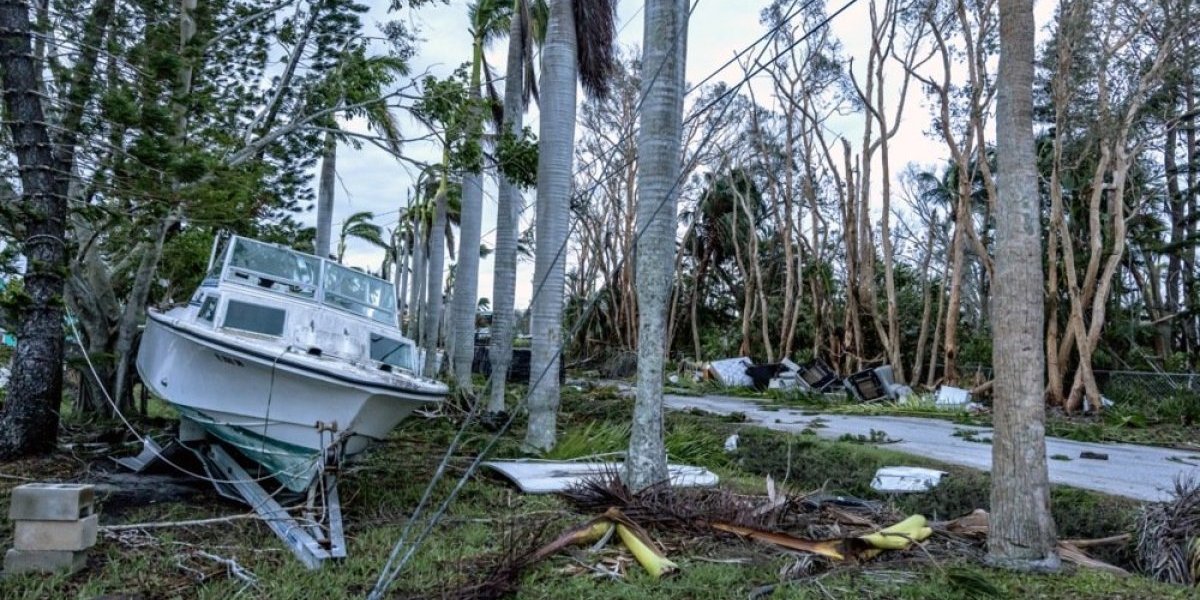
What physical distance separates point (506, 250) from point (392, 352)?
4313 mm

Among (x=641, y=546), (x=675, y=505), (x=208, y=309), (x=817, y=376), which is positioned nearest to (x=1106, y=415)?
(x=817, y=376)

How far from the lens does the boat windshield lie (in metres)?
9.35

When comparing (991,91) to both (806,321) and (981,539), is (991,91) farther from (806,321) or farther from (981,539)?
(981,539)

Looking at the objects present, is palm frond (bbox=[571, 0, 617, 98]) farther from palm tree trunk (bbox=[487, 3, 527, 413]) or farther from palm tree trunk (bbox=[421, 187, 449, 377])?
palm tree trunk (bbox=[421, 187, 449, 377])

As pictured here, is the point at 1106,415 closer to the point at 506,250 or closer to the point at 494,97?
the point at 506,250

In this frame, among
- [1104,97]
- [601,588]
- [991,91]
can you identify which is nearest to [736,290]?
[991,91]

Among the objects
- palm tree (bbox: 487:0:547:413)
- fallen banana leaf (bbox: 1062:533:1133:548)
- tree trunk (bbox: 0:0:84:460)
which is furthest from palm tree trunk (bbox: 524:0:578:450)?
fallen banana leaf (bbox: 1062:533:1133:548)

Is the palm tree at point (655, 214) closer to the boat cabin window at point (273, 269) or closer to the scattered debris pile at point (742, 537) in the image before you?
the scattered debris pile at point (742, 537)

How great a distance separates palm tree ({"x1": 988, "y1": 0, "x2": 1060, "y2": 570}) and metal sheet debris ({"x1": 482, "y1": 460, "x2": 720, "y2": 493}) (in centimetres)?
297

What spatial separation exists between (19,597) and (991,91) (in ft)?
69.2

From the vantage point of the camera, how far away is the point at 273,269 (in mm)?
9125

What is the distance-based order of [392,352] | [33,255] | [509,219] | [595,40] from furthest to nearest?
[509,219] → [595,40] → [392,352] → [33,255]

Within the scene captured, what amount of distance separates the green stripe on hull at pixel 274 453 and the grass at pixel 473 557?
0.46 meters

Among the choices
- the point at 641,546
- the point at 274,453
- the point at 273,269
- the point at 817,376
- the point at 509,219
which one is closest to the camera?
the point at 641,546
